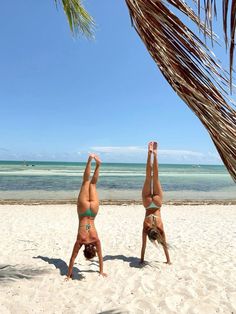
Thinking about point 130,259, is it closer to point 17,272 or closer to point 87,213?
point 87,213

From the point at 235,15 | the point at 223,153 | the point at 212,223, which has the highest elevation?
the point at 235,15

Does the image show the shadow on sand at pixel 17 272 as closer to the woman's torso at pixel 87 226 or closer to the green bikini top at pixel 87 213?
the woman's torso at pixel 87 226

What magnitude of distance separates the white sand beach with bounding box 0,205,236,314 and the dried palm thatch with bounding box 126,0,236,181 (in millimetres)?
3800

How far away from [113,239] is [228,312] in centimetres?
497

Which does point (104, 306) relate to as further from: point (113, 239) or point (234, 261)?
point (113, 239)

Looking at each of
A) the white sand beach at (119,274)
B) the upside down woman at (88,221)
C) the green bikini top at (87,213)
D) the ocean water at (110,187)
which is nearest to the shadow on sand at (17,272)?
the white sand beach at (119,274)

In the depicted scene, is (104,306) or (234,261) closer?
(104,306)

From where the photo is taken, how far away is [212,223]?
1274cm

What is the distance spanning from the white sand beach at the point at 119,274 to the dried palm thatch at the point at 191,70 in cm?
380

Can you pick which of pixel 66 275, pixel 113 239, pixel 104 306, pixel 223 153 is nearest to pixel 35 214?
pixel 113 239

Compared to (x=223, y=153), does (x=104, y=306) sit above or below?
below

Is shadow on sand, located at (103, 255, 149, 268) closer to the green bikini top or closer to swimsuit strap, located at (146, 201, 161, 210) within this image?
swimsuit strap, located at (146, 201, 161, 210)

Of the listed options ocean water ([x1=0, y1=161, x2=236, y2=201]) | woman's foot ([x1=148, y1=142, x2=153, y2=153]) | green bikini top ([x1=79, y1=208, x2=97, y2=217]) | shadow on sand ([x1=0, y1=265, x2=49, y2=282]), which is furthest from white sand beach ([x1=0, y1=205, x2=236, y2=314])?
ocean water ([x1=0, y1=161, x2=236, y2=201])

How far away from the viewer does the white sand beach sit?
200 inches
